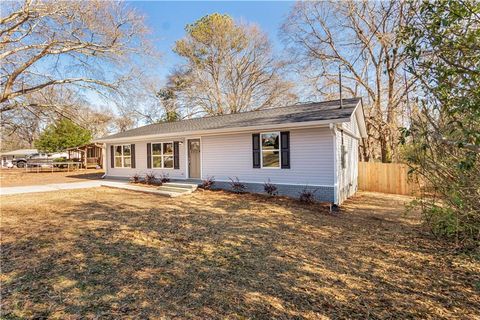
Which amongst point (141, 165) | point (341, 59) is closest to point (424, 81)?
point (141, 165)

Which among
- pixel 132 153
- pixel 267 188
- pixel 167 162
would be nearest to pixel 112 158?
pixel 132 153

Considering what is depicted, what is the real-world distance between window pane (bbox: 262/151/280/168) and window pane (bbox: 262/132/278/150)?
195 millimetres

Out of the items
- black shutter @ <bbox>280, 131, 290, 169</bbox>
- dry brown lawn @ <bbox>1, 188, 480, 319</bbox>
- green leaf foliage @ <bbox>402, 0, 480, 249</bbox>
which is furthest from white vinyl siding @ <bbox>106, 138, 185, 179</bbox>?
green leaf foliage @ <bbox>402, 0, 480, 249</bbox>

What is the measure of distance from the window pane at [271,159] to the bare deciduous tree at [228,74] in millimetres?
15606

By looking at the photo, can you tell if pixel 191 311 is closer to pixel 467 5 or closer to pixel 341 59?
pixel 467 5

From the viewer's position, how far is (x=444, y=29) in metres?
3.03

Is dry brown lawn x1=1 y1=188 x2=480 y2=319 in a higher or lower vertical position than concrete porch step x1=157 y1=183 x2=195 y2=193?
lower

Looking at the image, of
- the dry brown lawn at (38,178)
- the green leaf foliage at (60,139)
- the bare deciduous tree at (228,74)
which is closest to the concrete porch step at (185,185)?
the dry brown lawn at (38,178)

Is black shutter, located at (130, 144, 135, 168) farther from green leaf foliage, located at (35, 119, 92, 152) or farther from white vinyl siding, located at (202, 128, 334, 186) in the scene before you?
green leaf foliage, located at (35, 119, 92, 152)

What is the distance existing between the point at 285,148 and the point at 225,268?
6.59m

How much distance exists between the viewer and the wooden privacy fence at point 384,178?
12.8 meters

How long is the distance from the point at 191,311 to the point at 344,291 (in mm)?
1917

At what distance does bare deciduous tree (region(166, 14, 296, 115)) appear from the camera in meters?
25.5

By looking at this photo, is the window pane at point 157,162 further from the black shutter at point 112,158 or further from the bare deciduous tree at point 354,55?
the bare deciduous tree at point 354,55
